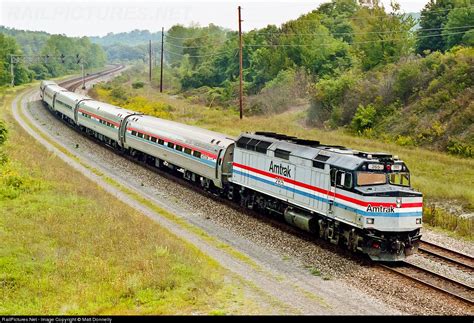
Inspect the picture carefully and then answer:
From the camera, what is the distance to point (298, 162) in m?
24.2

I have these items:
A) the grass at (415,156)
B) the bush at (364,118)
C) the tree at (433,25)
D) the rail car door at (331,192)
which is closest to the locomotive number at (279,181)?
the rail car door at (331,192)

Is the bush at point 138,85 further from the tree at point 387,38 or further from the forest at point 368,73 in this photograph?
the tree at point 387,38

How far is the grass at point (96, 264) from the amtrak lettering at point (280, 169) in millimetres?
5415

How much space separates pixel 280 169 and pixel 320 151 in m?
2.77

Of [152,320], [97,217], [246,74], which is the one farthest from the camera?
[246,74]

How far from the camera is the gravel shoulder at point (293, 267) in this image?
16906mm

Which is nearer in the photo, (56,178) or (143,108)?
(56,178)

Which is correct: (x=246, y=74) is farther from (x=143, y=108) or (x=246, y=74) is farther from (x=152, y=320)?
(x=152, y=320)

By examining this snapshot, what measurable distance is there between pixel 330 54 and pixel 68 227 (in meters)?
59.9

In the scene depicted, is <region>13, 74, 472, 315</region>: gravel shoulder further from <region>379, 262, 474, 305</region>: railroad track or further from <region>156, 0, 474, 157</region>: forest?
<region>156, 0, 474, 157</region>: forest

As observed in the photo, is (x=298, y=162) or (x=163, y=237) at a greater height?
(x=298, y=162)

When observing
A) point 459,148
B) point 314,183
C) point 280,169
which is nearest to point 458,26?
point 459,148

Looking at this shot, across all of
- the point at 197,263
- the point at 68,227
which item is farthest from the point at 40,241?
the point at 197,263

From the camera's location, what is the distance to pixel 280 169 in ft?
83.8
